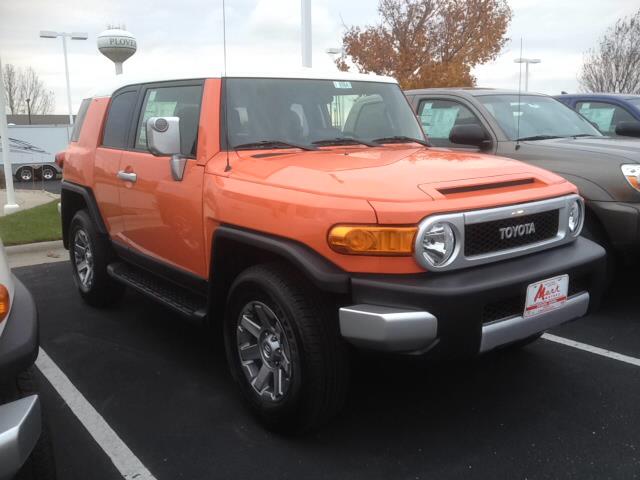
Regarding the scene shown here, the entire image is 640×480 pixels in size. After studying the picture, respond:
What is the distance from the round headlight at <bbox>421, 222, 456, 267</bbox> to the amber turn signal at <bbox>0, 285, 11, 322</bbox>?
165 centimetres

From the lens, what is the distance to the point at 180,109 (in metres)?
3.91

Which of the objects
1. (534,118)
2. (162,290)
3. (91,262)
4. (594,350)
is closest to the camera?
(162,290)

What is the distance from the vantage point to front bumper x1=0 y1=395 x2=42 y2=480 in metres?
1.87

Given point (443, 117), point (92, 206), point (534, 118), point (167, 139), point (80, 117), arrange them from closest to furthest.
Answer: point (167, 139), point (92, 206), point (80, 117), point (534, 118), point (443, 117)

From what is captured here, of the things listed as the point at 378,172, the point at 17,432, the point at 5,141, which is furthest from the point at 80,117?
the point at 5,141

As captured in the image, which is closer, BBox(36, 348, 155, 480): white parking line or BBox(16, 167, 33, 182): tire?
BBox(36, 348, 155, 480): white parking line

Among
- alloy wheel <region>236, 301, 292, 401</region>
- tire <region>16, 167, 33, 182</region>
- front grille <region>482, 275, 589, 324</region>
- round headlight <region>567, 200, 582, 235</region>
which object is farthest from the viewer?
tire <region>16, 167, 33, 182</region>

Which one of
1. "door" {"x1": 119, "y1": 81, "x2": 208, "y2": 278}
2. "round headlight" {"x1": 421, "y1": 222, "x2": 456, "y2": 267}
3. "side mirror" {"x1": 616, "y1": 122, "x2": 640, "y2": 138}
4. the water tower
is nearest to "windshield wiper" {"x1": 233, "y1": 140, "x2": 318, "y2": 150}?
"door" {"x1": 119, "y1": 81, "x2": 208, "y2": 278}

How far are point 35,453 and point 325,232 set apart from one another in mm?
1423

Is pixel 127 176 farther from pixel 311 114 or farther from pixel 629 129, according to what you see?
pixel 629 129

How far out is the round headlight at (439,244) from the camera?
2635mm

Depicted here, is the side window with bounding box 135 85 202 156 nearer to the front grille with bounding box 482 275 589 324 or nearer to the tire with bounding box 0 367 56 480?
the tire with bounding box 0 367 56 480

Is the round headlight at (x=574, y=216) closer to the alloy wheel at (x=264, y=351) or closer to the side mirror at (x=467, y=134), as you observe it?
the alloy wheel at (x=264, y=351)

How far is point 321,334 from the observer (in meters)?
2.73
